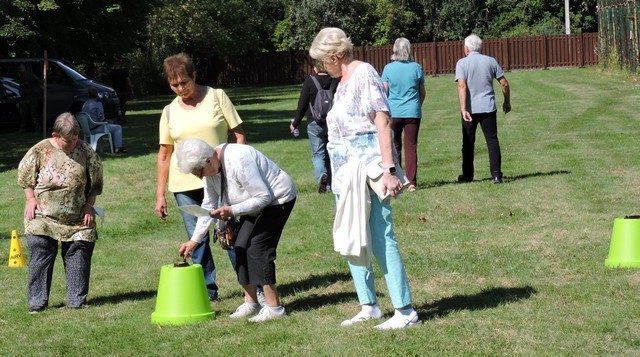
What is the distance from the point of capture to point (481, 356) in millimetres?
6188

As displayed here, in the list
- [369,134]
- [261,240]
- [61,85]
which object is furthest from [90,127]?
[369,134]

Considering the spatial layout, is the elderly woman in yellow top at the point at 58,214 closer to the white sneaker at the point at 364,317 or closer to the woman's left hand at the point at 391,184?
the white sneaker at the point at 364,317

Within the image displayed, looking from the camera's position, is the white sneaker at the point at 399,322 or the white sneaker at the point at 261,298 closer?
the white sneaker at the point at 399,322

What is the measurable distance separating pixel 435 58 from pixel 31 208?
54.0 meters

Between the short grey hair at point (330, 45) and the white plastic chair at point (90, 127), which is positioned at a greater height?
the short grey hair at point (330, 45)

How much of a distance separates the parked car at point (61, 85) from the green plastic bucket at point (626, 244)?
20.5 metres

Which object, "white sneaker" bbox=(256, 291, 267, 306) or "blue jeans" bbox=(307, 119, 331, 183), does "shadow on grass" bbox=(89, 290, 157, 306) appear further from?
"blue jeans" bbox=(307, 119, 331, 183)

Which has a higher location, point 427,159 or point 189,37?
point 189,37

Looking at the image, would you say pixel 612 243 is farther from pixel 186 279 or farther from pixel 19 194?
pixel 19 194

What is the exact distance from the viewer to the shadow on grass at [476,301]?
746cm

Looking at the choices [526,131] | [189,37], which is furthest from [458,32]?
[526,131]

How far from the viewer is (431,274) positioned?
886cm

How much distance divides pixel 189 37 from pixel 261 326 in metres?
51.7

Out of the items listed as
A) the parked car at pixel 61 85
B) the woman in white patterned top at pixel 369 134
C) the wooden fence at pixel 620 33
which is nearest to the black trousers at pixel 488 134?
the woman in white patterned top at pixel 369 134
